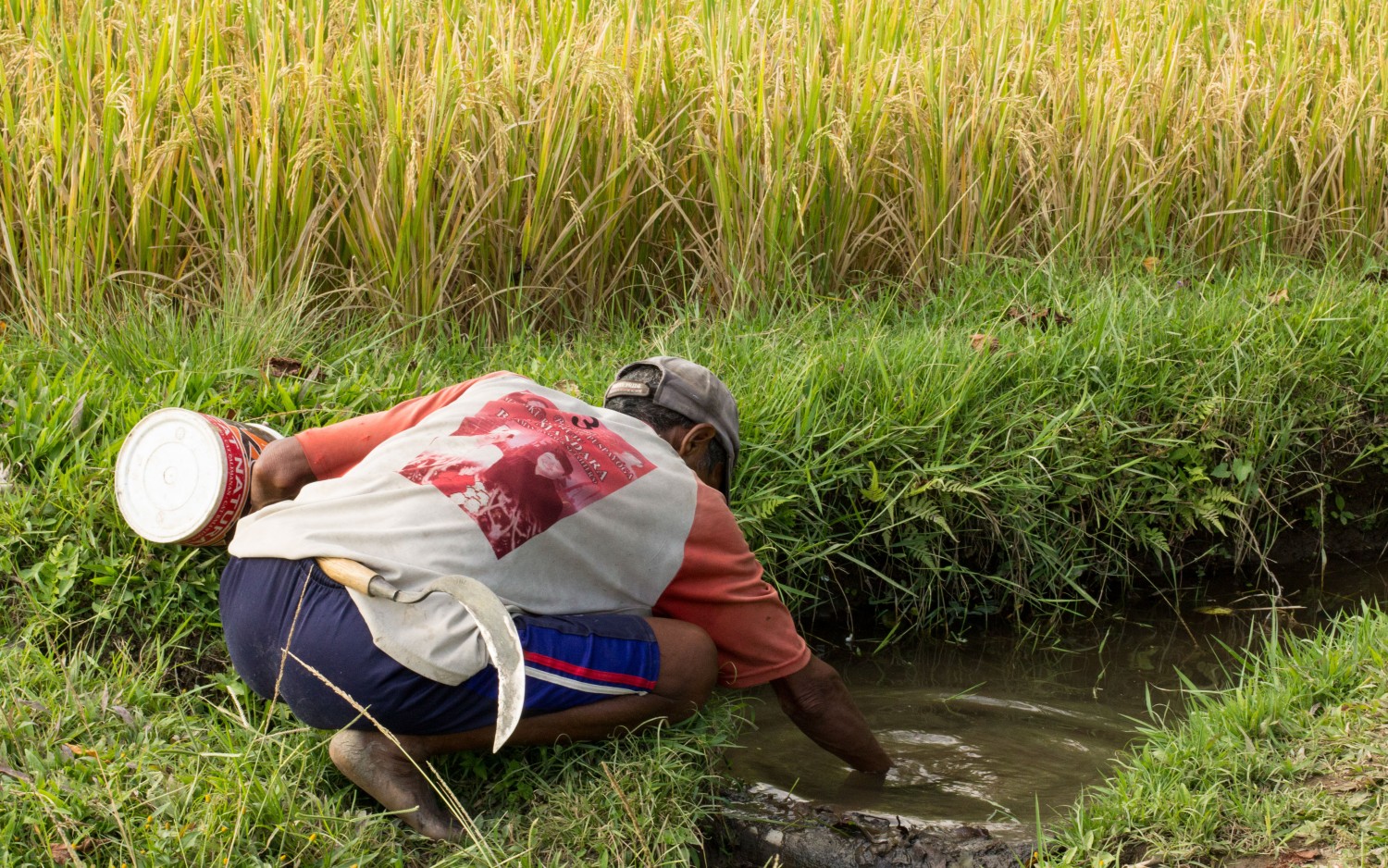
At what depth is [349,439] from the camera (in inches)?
92.5

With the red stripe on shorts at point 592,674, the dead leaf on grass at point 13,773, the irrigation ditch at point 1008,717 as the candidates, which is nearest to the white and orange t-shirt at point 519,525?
the red stripe on shorts at point 592,674

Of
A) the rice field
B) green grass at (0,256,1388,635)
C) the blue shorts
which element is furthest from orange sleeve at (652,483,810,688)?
the rice field

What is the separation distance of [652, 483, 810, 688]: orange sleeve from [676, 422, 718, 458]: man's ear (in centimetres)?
14

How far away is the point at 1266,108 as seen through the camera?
184 inches

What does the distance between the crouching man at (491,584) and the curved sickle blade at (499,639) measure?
10 cm

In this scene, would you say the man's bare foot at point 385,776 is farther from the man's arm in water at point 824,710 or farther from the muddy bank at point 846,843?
the man's arm in water at point 824,710

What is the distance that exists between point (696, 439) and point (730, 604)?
347mm

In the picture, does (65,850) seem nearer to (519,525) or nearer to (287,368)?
(519,525)

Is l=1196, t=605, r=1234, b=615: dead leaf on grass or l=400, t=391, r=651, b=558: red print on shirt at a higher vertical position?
l=400, t=391, r=651, b=558: red print on shirt

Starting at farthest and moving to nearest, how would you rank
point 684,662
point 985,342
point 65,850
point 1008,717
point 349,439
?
1. point 985,342
2. point 1008,717
3. point 349,439
4. point 684,662
5. point 65,850

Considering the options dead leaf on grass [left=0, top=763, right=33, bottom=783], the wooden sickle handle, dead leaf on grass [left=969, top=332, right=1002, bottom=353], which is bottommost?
dead leaf on grass [left=0, top=763, right=33, bottom=783]

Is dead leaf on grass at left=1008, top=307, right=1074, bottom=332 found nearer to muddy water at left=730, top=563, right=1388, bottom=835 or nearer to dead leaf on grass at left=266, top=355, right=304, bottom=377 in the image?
muddy water at left=730, top=563, right=1388, bottom=835

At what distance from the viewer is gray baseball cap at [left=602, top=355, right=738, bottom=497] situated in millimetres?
2402

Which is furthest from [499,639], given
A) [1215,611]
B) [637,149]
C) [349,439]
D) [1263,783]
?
[1215,611]
